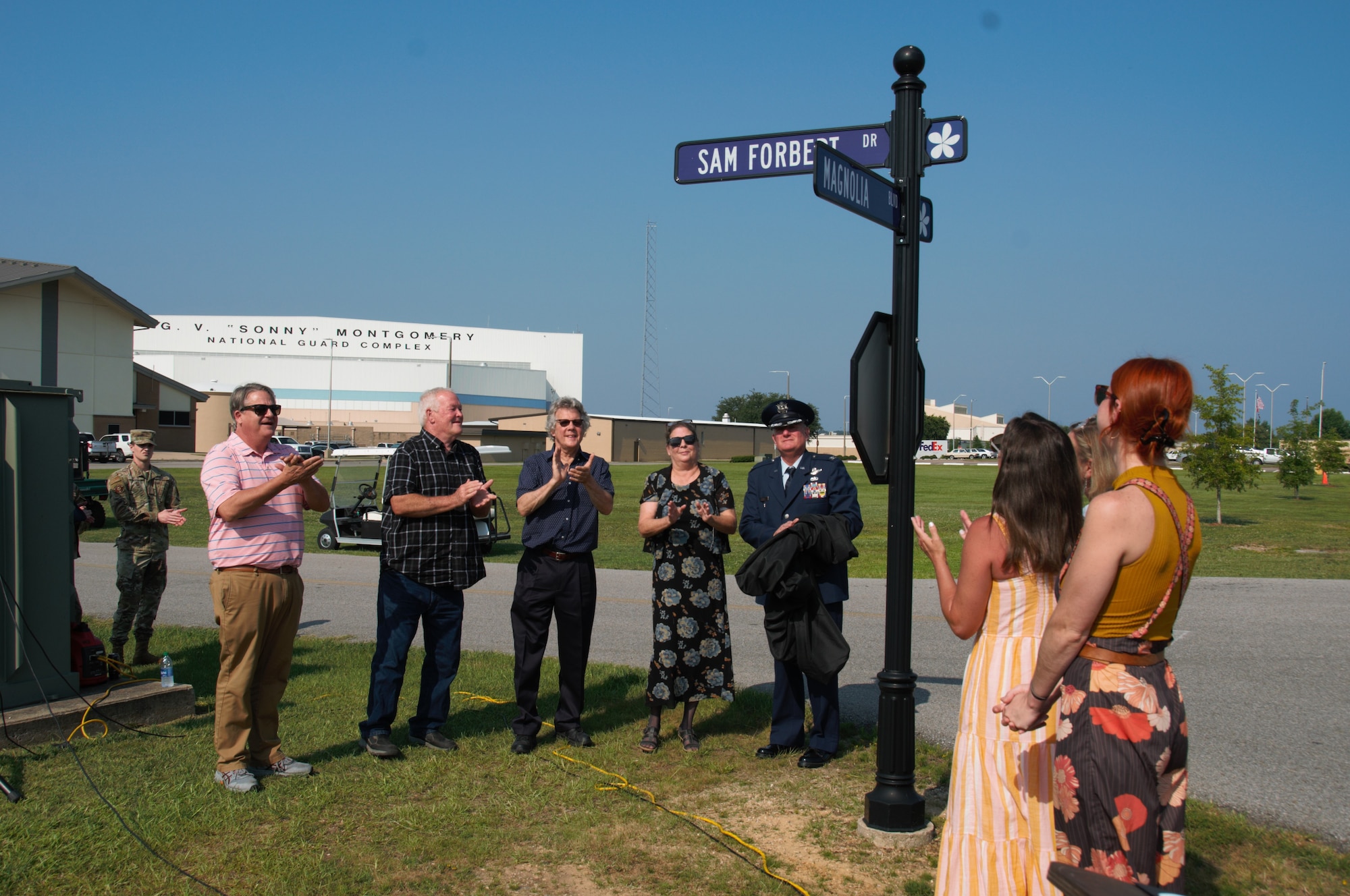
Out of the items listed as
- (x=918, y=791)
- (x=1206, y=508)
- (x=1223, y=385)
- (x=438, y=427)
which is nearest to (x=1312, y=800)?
(x=918, y=791)

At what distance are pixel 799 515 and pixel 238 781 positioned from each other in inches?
130

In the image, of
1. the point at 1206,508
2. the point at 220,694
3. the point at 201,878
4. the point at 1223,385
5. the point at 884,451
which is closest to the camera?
the point at 201,878

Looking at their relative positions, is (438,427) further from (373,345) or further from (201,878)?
(373,345)

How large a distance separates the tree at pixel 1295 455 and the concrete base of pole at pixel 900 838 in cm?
3508

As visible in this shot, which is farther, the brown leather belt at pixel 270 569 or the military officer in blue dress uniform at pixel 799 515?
the military officer in blue dress uniform at pixel 799 515

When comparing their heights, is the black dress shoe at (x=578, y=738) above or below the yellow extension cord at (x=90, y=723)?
below

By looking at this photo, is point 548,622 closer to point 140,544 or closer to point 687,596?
point 687,596

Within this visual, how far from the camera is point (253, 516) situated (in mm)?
4992

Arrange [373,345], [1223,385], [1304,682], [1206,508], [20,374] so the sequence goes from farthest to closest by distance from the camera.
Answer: [373,345], [1206,508], [1223,385], [20,374], [1304,682]

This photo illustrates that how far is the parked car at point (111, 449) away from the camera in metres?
47.8

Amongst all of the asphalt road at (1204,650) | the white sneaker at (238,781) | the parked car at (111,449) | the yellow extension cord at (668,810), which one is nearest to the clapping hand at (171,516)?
the asphalt road at (1204,650)

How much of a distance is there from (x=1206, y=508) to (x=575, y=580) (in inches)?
1265

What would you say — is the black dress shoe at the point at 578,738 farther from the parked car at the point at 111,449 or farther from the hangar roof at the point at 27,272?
the parked car at the point at 111,449

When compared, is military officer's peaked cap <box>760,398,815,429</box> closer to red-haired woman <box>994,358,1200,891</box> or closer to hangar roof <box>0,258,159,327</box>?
red-haired woman <box>994,358,1200,891</box>
